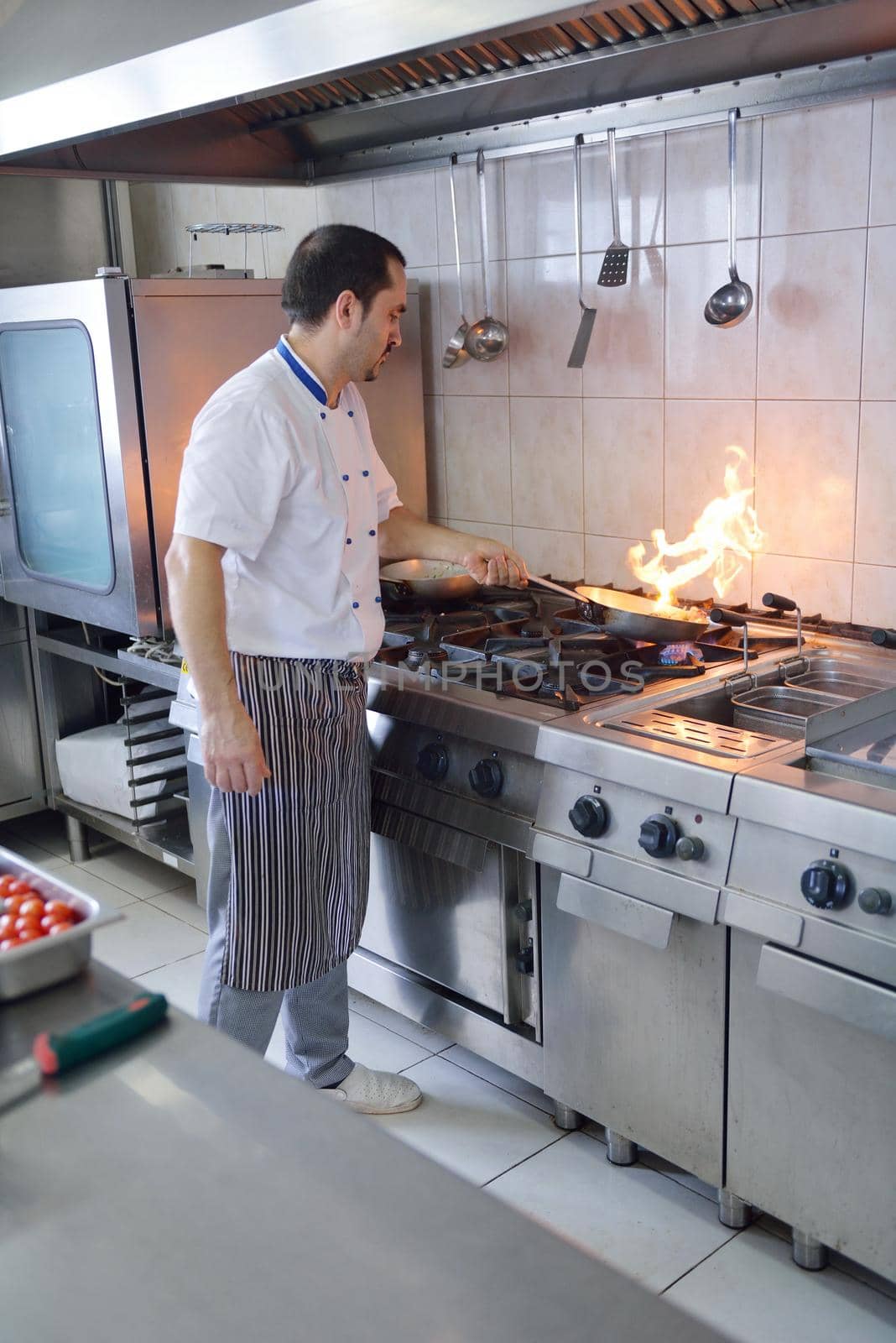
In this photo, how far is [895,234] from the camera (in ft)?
6.52

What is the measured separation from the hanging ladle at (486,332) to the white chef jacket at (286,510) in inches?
29.0

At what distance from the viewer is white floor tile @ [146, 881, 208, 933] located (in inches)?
117

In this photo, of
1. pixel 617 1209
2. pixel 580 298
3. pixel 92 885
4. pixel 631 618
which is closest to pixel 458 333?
pixel 580 298

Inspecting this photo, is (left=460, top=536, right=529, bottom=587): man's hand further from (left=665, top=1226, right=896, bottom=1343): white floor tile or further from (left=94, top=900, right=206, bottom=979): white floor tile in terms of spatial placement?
(left=94, top=900, right=206, bottom=979): white floor tile

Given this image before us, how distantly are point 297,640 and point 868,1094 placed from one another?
100 cm

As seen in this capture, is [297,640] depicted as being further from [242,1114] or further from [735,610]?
[242,1114]

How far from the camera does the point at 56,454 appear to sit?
109 inches

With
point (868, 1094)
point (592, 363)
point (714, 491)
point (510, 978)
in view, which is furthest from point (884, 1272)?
point (592, 363)

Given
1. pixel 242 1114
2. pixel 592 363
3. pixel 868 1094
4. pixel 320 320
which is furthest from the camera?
pixel 592 363

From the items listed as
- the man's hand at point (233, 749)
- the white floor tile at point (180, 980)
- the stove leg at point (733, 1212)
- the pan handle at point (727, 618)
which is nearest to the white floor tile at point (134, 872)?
the white floor tile at point (180, 980)

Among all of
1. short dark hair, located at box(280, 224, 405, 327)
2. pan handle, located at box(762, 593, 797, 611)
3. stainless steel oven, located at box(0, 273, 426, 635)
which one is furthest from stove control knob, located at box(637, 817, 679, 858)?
stainless steel oven, located at box(0, 273, 426, 635)

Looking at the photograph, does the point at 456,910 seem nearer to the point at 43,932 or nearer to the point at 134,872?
the point at 43,932

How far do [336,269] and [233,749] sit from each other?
0.72 m

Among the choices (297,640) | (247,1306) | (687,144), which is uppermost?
(687,144)
